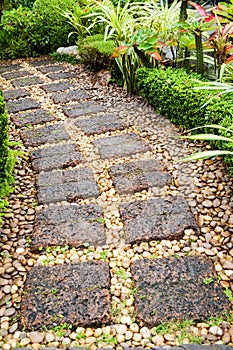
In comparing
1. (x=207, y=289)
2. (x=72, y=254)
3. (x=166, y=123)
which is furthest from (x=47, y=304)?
(x=166, y=123)

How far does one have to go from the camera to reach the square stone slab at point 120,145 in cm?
308

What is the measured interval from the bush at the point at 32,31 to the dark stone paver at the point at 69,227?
173 inches

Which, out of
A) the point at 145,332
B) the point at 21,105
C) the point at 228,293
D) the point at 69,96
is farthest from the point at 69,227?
the point at 69,96

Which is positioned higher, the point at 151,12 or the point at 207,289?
the point at 151,12

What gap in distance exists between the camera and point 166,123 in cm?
350

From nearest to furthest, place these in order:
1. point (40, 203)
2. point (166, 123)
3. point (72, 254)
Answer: point (72, 254) < point (40, 203) < point (166, 123)

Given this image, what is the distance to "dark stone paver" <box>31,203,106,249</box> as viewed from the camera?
2.22 metres

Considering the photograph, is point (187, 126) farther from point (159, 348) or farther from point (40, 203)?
point (159, 348)

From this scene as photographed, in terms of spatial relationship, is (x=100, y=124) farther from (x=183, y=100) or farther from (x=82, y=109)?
(x=183, y=100)

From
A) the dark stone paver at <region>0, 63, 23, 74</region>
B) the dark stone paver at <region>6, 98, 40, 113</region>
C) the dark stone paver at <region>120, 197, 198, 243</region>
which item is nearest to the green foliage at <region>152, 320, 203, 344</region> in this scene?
the dark stone paver at <region>120, 197, 198, 243</region>

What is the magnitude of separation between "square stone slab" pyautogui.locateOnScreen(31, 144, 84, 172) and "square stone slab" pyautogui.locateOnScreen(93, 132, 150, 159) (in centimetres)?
20

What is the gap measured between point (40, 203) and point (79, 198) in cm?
26

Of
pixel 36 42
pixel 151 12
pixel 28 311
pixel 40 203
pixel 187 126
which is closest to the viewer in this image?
pixel 28 311

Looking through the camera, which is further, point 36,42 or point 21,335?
point 36,42
